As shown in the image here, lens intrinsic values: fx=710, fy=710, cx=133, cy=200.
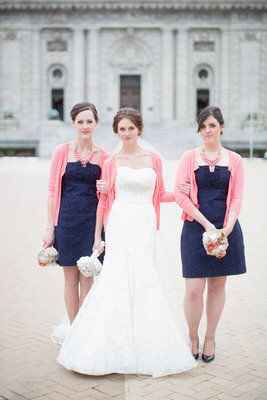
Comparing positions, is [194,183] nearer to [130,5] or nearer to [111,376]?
[111,376]

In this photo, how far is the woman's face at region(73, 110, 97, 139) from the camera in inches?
253

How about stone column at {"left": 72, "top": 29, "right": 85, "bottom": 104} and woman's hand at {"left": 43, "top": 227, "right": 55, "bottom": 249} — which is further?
stone column at {"left": 72, "top": 29, "right": 85, "bottom": 104}

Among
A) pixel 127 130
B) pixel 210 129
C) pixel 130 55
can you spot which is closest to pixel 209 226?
pixel 210 129

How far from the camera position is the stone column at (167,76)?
48.8m

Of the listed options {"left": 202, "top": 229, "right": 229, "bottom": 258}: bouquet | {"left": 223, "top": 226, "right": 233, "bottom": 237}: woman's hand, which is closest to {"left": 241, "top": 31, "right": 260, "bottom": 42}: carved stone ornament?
{"left": 223, "top": 226, "right": 233, "bottom": 237}: woman's hand

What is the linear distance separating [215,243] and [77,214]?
1.31m

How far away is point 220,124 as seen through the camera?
21.0 ft

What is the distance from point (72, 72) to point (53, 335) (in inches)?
1701

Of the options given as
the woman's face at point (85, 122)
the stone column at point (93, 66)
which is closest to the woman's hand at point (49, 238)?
the woman's face at point (85, 122)

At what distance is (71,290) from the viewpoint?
6578 millimetres

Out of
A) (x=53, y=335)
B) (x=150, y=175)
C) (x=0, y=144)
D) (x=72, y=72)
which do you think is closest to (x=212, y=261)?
(x=150, y=175)

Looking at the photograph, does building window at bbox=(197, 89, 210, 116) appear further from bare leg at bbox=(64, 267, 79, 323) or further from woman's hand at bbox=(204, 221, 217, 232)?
woman's hand at bbox=(204, 221, 217, 232)

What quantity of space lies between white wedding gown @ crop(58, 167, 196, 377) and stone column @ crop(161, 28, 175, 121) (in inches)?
1686

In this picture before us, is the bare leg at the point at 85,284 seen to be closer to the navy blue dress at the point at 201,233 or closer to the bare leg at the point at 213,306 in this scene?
the navy blue dress at the point at 201,233
